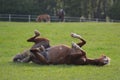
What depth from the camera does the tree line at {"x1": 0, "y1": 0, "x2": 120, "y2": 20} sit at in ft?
255

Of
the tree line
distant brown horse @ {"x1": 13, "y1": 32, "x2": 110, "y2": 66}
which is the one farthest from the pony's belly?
the tree line

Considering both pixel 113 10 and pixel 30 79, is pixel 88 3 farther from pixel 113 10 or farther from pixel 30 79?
pixel 30 79

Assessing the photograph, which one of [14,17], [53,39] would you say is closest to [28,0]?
[14,17]

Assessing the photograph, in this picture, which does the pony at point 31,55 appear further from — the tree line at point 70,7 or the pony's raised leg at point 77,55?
the tree line at point 70,7

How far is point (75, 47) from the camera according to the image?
1150 centimetres

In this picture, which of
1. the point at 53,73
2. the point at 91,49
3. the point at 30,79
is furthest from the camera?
the point at 91,49

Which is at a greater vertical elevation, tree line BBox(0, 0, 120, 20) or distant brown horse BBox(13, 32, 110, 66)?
tree line BBox(0, 0, 120, 20)

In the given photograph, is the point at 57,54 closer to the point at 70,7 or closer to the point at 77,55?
the point at 77,55

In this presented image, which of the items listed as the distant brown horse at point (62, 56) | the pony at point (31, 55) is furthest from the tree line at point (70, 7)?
the distant brown horse at point (62, 56)

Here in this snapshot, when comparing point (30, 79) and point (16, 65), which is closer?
point (30, 79)

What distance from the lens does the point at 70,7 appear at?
285 ft

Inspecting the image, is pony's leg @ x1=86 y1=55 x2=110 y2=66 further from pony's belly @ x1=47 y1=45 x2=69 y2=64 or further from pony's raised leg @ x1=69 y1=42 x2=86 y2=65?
pony's belly @ x1=47 y1=45 x2=69 y2=64

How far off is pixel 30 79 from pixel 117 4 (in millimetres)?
73643

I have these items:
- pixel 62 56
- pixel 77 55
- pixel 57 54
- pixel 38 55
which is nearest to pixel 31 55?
pixel 38 55
